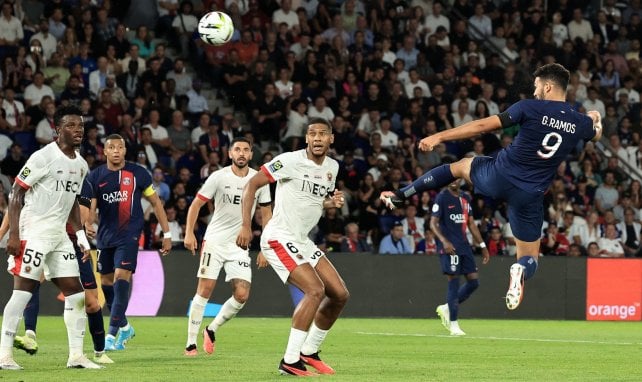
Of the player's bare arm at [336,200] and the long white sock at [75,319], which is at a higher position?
the player's bare arm at [336,200]

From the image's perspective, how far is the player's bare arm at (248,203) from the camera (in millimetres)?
11500

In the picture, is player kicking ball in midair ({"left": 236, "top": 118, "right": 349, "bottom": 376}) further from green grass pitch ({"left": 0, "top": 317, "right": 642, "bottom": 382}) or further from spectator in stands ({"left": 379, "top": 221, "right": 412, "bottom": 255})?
spectator in stands ({"left": 379, "top": 221, "right": 412, "bottom": 255})

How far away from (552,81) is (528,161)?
805 mm

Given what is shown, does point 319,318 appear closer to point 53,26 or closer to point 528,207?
point 528,207

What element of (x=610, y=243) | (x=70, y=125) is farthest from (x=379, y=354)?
(x=610, y=243)

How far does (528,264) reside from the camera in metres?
12.3

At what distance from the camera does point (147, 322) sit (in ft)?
67.4

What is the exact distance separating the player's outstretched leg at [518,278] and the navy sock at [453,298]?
671 cm

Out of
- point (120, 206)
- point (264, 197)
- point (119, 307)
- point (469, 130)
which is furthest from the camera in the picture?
point (120, 206)

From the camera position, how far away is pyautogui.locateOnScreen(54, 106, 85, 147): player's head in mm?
11539

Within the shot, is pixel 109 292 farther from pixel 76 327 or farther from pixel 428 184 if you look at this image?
pixel 428 184

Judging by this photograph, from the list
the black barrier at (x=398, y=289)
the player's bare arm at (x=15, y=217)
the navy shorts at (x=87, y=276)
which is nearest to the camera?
the player's bare arm at (x=15, y=217)

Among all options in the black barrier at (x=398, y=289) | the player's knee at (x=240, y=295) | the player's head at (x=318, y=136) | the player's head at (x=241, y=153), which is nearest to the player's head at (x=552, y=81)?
the player's head at (x=318, y=136)

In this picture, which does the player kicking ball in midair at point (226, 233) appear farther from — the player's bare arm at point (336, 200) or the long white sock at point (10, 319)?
the long white sock at point (10, 319)
